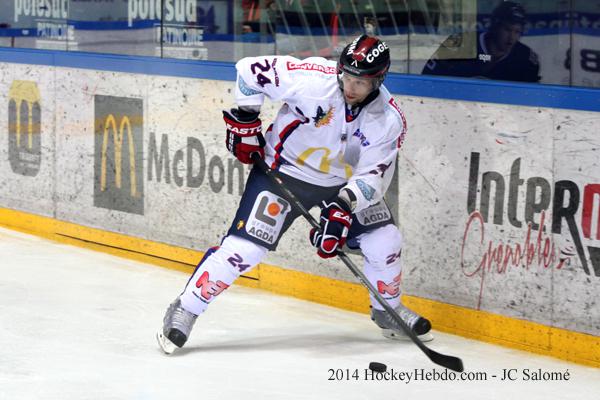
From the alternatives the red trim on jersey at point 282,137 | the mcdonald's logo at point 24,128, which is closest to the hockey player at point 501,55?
the red trim on jersey at point 282,137

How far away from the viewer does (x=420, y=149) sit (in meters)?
5.01

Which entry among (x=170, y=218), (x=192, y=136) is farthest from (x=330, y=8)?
(x=170, y=218)

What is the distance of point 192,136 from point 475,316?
1705 millimetres

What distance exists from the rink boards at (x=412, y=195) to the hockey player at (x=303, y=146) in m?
0.42

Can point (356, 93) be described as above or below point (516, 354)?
above

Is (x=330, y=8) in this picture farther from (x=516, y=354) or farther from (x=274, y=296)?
(x=516, y=354)

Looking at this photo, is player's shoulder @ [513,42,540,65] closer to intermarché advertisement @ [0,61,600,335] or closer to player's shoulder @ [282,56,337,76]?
intermarché advertisement @ [0,61,600,335]

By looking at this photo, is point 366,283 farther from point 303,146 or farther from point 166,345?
point 166,345

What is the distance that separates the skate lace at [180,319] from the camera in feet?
14.8

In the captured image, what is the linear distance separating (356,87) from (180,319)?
39.4 inches

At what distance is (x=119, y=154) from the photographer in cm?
627

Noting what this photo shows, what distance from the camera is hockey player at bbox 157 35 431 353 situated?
442 cm

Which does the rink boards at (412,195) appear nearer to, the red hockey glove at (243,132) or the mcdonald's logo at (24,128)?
the mcdonald's logo at (24,128)

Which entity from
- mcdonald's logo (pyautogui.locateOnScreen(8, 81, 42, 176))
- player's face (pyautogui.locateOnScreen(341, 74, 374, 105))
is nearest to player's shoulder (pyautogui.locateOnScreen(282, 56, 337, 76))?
player's face (pyautogui.locateOnScreen(341, 74, 374, 105))
